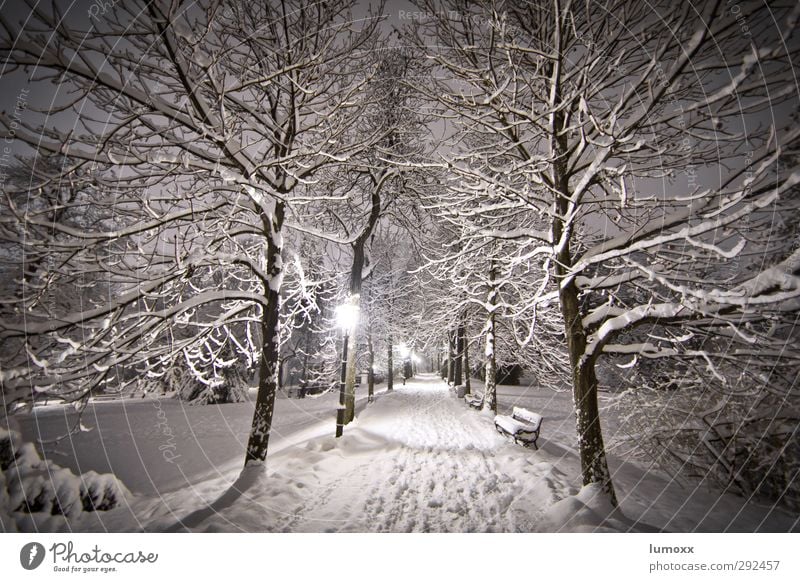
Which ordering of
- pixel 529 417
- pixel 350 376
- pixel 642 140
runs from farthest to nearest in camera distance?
1. pixel 350 376
2. pixel 529 417
3. pixel 642 140

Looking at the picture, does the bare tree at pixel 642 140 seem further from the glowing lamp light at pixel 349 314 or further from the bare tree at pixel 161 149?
the glowing lamp light at pixel 349 314

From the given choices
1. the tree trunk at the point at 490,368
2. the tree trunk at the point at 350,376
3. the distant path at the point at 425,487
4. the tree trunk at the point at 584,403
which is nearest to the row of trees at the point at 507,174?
the tree trunk at the point at 584,403

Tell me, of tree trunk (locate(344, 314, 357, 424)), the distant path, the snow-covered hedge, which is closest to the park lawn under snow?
the distant path

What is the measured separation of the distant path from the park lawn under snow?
17 millimetres

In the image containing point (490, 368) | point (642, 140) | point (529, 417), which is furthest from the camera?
point (490, 368)

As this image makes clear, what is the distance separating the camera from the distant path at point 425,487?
3186 millimetres

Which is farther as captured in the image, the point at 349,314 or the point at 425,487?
the point at 349,314

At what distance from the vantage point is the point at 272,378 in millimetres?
4047
